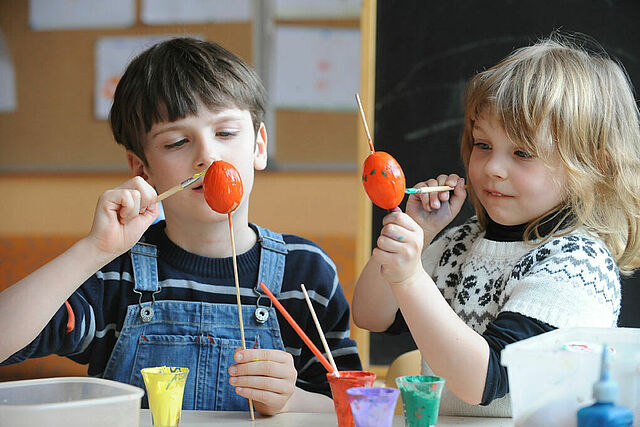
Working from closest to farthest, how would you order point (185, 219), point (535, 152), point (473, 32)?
point (535, 152) < point (185, 219) < point (473, 32)

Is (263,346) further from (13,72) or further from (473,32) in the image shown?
(13,72)

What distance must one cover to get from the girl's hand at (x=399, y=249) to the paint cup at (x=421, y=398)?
0.15 meters

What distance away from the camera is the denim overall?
1421 millimetres

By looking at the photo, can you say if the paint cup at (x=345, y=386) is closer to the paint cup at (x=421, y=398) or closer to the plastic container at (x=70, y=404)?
the paint cup at (x=421, y=398)

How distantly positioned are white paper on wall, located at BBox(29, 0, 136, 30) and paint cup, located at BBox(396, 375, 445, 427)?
3006mm

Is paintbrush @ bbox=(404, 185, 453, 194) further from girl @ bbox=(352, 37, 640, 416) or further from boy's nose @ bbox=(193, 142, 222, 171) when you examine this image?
boy's nose @ bbox=(193, 142, 222, 171)

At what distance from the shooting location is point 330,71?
11.2ft

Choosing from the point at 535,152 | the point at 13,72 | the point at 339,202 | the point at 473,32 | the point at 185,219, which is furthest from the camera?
the point at 13,72

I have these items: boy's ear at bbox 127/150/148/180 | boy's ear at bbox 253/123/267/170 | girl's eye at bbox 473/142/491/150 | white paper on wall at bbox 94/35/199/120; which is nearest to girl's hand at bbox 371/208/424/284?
girl's eye at bbox 473/142/491/150

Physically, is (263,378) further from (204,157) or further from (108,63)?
(108,63)

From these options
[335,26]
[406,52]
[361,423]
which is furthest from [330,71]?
[361,423]

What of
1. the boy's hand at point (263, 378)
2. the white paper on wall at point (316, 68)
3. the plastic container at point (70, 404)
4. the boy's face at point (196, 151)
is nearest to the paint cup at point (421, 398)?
the boy's hand at point (263, 378)

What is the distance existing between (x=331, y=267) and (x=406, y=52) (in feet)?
3.79

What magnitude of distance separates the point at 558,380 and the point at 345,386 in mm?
288
